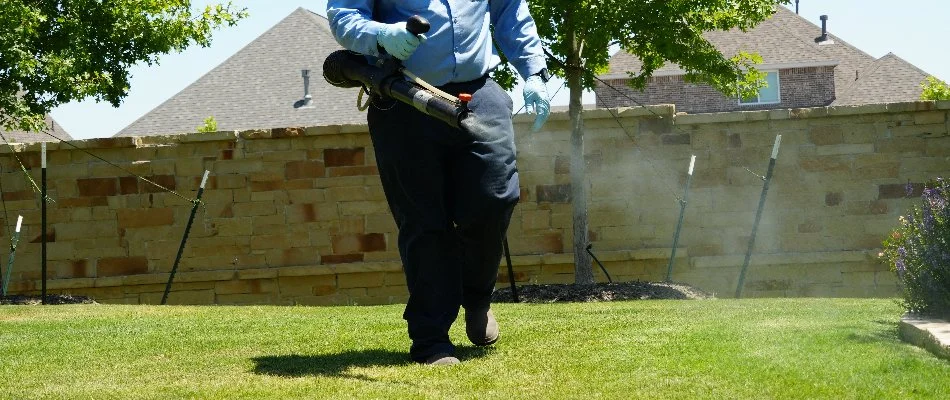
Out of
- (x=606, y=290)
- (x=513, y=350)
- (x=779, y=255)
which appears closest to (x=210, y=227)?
(x=606, y=290)

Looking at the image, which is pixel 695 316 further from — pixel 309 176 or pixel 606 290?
pixel 309 176

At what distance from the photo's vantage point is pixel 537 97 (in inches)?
221

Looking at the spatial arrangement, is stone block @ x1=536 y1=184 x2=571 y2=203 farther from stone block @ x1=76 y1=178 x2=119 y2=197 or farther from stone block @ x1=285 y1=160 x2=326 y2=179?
stone block @ x1=76 y1=178 x2=119 y2=197

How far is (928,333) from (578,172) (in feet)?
26.0

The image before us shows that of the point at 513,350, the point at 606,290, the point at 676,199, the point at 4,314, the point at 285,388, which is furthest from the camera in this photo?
the point at 676,199

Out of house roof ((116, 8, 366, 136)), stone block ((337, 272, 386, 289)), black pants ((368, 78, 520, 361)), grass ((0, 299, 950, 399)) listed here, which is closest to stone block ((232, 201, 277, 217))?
stone block ((337, 272, 386, 289))

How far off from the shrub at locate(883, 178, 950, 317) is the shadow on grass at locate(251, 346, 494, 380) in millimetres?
2276

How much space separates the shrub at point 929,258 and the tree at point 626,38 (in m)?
5.60

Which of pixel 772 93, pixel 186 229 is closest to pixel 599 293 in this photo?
pixel 186 229

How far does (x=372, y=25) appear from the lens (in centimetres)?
500

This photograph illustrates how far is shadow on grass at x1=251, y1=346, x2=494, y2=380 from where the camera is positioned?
4914 mm

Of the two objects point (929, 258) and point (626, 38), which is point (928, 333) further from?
point (626, 38)

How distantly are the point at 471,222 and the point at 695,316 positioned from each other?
89.8 inches

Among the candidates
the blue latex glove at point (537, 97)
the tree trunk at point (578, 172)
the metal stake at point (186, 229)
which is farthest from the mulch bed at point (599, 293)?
the blue latex glove at point (537, 97)
